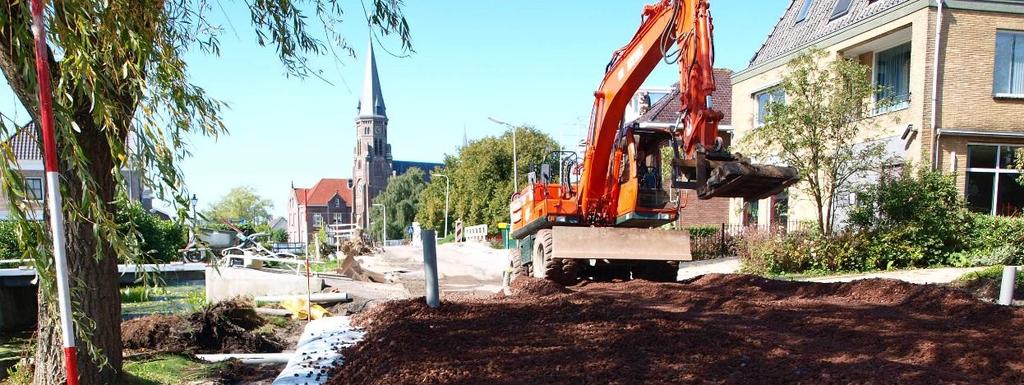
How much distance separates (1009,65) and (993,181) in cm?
265

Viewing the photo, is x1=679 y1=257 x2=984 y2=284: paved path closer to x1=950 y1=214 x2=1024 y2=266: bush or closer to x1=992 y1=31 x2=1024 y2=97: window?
x1=950 y1=214 x2=1024 y2=266: bush

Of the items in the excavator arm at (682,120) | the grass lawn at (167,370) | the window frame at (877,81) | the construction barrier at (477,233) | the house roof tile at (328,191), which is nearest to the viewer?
the grass lawn at (167,370)

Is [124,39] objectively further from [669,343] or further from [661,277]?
[661,277]

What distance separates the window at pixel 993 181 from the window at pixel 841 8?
536 cm

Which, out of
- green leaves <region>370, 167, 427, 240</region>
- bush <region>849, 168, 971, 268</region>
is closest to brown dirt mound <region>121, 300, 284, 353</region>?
bush <region>849, 168, 971, 268</region>

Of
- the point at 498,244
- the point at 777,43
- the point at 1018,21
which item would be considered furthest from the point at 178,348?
the point at 498,244

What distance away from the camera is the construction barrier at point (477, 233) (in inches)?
1699

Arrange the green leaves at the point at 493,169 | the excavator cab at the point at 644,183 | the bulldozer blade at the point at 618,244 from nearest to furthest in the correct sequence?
the bulldozer blade at the point at 618,244, the excavator cab at the point at 644,183, the green leaves at the point at 493,169

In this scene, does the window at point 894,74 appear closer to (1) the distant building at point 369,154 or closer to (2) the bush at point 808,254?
(2) the bush at point 808,254

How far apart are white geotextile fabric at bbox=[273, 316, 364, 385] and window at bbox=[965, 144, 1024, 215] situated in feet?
49.2

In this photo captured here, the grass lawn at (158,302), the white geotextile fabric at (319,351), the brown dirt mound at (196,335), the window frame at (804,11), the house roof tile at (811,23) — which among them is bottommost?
the grass lawn at (158,302)

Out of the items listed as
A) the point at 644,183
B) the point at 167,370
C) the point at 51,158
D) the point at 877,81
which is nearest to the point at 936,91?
the point at 877,81

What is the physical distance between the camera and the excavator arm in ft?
23.2

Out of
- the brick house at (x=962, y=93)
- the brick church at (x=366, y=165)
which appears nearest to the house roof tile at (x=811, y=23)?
the brick house at (x=962, y=93)
